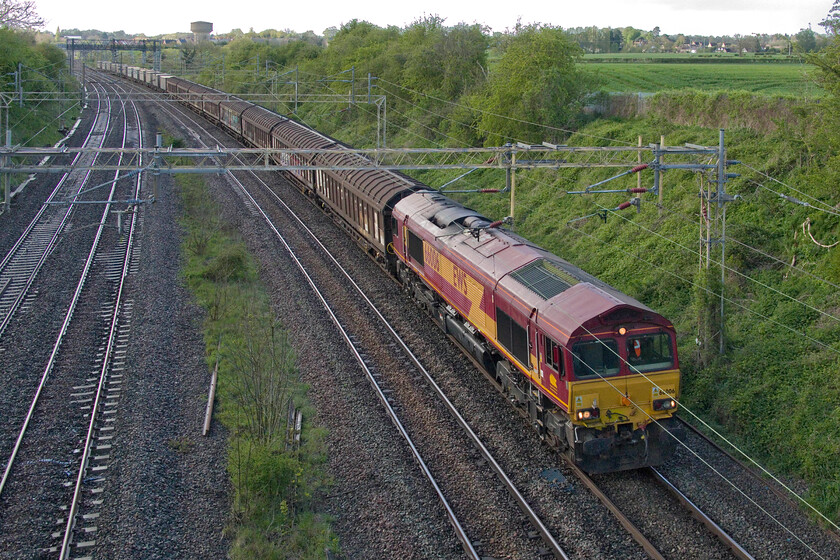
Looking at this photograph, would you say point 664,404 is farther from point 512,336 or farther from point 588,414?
point 512,336

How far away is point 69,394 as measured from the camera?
52.3 ft

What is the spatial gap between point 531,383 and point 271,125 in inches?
1275

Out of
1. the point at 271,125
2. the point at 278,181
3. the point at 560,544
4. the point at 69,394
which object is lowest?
the point at 560,544

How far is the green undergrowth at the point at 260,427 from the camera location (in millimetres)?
11625

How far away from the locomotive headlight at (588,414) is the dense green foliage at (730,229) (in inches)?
152

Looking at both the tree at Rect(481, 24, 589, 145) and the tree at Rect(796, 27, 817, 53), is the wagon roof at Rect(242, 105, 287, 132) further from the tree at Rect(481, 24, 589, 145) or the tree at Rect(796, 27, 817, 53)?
the tree at Rect(796, 27, 817, 53)

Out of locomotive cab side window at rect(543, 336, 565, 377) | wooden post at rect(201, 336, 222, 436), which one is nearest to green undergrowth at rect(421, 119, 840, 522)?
locomotive cab side window at rect(543, 336, 565, 377)

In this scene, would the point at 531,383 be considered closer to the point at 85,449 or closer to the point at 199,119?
the point at 85,449

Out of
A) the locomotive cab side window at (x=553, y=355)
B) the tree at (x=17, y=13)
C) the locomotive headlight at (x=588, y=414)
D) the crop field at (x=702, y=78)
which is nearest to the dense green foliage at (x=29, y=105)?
the tree at (x=17, y=13)

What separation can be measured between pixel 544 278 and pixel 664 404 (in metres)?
3.25

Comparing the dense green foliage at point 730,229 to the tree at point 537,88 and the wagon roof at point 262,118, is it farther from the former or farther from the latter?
the wagon roof at point 262,118

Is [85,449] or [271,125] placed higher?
[271,125]

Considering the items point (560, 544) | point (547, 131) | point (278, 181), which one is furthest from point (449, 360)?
point (278, 181)

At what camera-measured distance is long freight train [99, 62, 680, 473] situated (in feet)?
41.5
